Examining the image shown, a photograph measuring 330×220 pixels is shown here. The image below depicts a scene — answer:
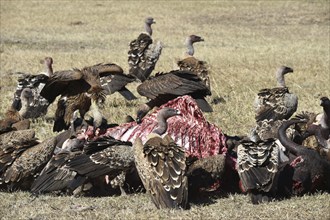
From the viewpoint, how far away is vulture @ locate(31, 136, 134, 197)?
710 cm

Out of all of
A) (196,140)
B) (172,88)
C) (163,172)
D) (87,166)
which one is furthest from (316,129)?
(87,166)

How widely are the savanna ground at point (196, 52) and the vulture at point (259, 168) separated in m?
0.15

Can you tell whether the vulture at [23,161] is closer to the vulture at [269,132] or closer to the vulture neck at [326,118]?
the vulture at [269,132]

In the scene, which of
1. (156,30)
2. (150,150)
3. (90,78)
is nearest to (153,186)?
(150,150)

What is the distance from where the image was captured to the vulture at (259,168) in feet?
22.3

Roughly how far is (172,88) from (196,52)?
441 inches

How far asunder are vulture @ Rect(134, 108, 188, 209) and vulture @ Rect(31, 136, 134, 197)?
0.73 ft

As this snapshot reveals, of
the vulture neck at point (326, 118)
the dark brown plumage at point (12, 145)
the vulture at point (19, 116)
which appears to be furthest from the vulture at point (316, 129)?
the vulture at point (19, 116)

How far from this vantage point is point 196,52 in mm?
20703

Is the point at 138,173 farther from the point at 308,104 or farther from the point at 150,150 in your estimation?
the point at 308,104

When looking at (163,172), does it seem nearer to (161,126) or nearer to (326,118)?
(161,126)

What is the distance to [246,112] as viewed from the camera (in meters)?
11.6

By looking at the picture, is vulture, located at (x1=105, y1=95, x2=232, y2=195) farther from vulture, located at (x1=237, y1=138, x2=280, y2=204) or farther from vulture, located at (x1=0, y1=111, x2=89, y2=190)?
vulture, located at (x1=0, y1=111, x2=89, y2=190)

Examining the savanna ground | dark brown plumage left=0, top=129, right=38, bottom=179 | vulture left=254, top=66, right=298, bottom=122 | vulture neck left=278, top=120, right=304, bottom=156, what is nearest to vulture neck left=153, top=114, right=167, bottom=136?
the savanna ground
